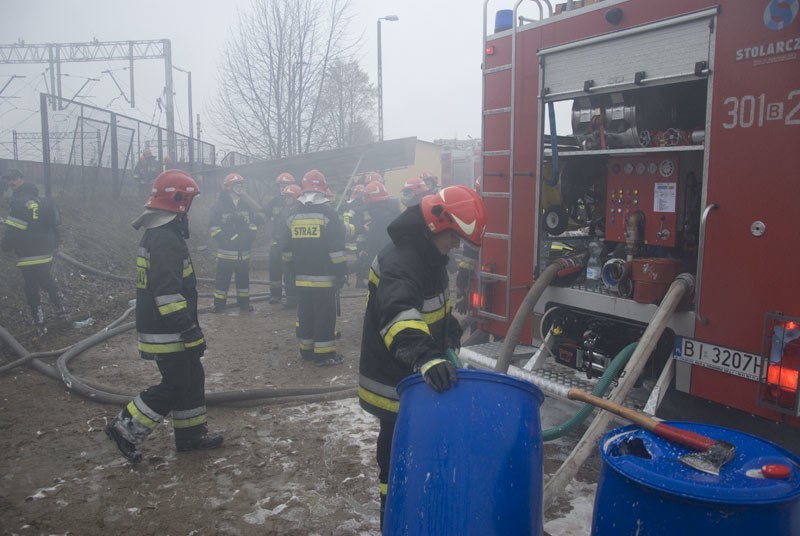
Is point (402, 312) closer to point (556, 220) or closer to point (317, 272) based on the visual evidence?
point (556, 220)

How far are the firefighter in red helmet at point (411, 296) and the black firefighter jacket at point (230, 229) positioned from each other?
20.3 ft

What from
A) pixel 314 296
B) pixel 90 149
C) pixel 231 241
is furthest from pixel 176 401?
pixel 90 149

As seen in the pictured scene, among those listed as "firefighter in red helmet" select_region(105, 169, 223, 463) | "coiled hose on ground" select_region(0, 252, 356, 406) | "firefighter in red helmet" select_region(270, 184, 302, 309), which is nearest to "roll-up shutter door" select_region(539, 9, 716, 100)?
"firefighter in red helmet" select_region(105, 169, 223, 463)

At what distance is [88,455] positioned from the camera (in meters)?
4.22

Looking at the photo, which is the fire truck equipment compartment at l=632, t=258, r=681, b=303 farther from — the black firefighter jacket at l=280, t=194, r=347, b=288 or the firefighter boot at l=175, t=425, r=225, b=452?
A: the black firefighter jacket at l=280, t=194, r=347, b=288

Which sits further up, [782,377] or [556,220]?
[556,220]

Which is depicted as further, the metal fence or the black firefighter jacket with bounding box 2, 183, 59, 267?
the metal fence

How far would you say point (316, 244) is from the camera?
637 cm

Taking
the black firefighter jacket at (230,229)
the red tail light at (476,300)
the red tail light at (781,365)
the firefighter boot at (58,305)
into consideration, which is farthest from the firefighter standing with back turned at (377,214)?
the red tail light at (781,365)

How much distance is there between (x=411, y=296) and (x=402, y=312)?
0.10 metres

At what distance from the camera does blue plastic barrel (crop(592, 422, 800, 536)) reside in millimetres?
1697

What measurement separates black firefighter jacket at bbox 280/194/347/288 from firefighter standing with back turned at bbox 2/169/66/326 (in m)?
3.52

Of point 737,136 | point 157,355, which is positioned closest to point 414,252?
point 737,136

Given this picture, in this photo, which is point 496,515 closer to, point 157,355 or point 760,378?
point 760,378
